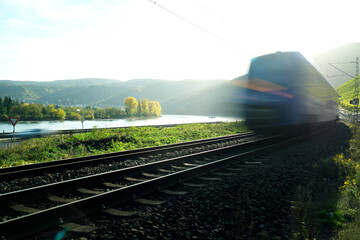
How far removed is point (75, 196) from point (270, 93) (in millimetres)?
12804

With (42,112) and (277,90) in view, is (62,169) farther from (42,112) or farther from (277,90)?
(42,112)

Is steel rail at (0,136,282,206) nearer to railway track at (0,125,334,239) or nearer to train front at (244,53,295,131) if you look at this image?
railway track at (0,125,334,239)

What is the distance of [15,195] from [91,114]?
274ft

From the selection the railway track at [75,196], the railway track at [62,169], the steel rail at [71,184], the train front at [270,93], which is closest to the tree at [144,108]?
the train front at [270,93]

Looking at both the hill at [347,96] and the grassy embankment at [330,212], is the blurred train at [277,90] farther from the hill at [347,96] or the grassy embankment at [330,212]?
the hill at [347,96]

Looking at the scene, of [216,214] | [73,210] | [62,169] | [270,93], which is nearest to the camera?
[73,210]

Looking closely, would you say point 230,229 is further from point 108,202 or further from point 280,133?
point 280,133

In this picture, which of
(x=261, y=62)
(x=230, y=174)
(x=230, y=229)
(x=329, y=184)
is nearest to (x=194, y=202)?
(x=230, y=229)

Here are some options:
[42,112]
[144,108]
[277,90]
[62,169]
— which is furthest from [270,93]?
[144,108]

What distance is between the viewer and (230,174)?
22.7 feet

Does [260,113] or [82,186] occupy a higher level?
[260,113]

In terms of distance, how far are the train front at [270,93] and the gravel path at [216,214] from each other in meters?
→ 8.82

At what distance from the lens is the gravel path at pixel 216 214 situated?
11.6ft

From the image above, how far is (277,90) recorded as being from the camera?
1479cm
